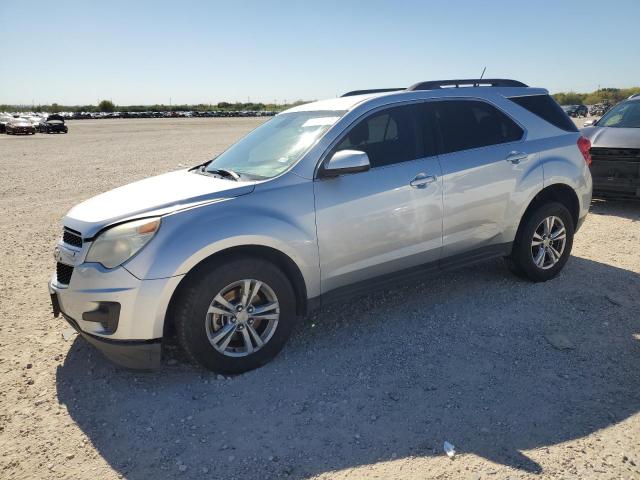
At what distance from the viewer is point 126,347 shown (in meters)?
3.19

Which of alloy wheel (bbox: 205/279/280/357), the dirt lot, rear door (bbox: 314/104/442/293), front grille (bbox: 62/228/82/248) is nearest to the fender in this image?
rear door (bbox: 314/104/442/293)

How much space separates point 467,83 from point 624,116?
18.4 feet

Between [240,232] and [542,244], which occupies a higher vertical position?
[240,232]

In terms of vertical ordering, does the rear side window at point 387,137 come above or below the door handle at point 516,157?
above

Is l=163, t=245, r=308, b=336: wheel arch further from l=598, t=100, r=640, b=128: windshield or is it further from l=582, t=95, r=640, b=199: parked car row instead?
l=598, t=100, r=640, b=128: windshield

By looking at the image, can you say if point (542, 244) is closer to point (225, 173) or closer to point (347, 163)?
point (347, 163)

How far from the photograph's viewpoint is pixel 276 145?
166 inches

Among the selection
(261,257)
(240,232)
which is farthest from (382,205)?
(240,232)

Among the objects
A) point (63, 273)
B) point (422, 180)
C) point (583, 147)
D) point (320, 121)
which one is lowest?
point (63, 273)

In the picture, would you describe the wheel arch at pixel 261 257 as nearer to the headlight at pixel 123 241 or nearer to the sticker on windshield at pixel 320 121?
the headlight at pixel 123 241

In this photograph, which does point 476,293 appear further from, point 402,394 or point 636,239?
point 636,239

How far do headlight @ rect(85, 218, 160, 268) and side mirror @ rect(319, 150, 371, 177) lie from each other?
1.26 metres

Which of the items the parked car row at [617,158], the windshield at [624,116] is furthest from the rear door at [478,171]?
the windshield at [624,116]

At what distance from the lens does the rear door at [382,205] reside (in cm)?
371
